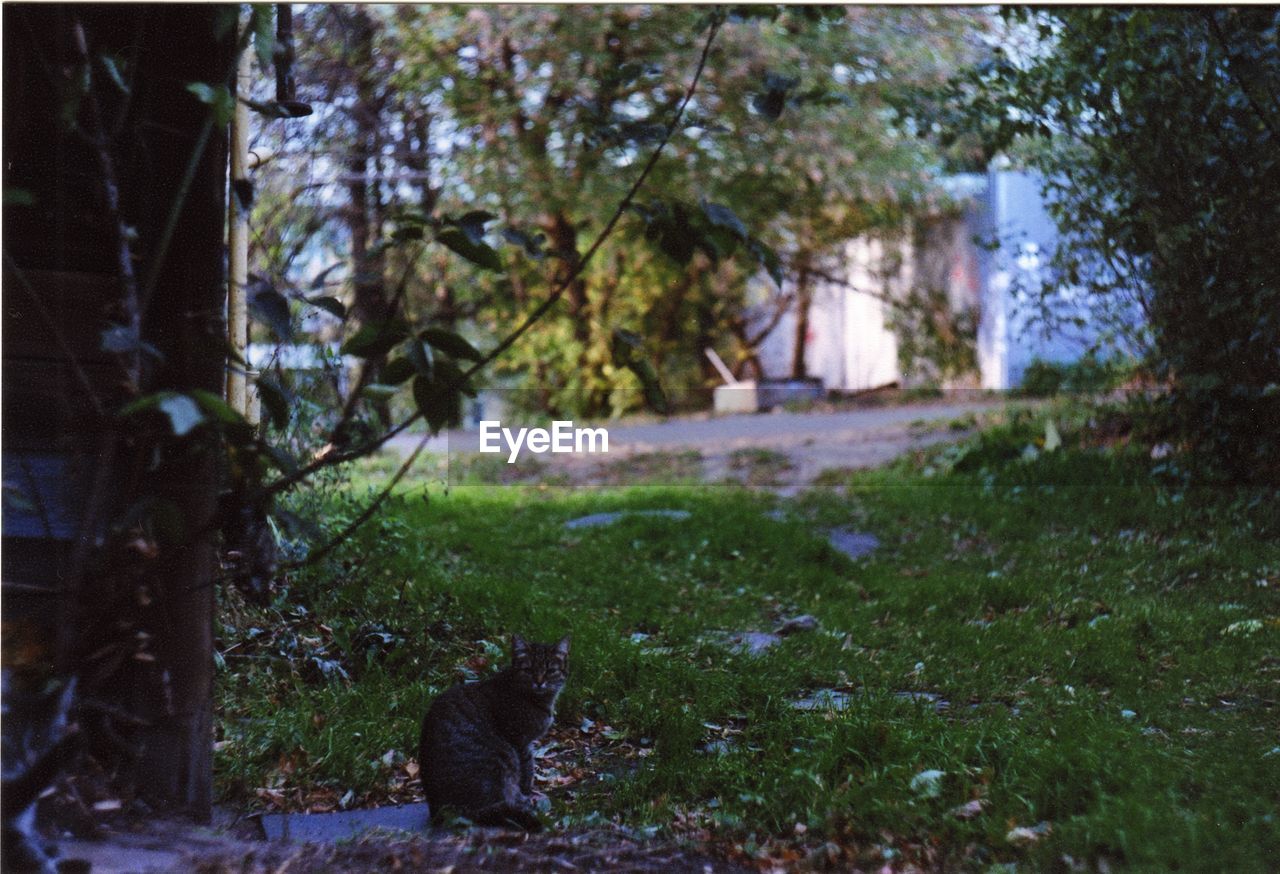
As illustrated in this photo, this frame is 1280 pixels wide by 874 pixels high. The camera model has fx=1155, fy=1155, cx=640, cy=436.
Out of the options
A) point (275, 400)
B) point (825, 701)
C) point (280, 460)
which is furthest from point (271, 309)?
point (825, 701)

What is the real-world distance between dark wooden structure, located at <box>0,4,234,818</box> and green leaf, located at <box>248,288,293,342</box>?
11 cm

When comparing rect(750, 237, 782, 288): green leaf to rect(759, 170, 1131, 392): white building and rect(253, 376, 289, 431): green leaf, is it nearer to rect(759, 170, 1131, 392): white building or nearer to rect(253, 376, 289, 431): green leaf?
rect(253, 376, 289, 431): green leaf

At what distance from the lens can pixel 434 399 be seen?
2086 mm

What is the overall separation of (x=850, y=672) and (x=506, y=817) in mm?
1410

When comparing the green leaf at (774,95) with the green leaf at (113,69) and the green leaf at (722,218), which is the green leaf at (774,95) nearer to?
the green leaf at (722,218)

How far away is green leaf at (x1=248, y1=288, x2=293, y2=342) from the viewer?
82.3 inches

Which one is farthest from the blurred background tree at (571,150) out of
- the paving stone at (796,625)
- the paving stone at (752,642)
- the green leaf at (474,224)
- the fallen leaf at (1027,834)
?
the fallen leaf at (1027,834)

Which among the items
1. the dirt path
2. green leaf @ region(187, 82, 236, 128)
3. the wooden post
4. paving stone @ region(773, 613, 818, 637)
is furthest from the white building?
green leaf @ region(187, 82, 236, 128)

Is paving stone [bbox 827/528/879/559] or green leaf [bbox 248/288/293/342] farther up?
green leaf [bbox 248/288/293/342]

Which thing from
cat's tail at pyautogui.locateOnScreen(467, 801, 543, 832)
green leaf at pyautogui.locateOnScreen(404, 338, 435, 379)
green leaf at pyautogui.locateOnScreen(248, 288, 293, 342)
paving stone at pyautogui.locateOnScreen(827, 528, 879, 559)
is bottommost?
cat's tail at pyautogui.locateOnScreen(467, 801, 543, 832)

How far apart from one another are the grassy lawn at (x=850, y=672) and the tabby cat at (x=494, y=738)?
16cm

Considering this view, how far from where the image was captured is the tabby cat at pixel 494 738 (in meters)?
2.42

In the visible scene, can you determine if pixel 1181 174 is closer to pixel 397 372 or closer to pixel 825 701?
pixel 825 701

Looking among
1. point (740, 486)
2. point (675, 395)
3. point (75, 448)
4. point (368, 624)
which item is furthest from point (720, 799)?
point (675, 395)
